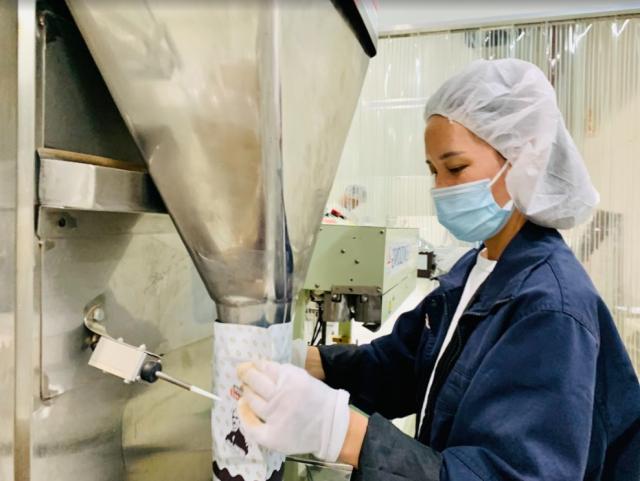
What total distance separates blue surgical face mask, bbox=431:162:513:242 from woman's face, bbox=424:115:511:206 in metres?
0.01

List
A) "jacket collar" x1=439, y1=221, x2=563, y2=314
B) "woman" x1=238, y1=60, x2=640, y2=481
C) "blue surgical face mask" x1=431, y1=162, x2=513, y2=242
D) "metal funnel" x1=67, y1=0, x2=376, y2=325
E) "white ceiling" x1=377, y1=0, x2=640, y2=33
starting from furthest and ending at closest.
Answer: "white ceiling" x1=377, y1=0, x2=640, y2=33 < "blue surgical face mask" x1=431, y1=162, x2=513, y2=242 < "jacket collar" x1=439, y1=221, x2=563, y2=314 < "woman" x1=238, y1=60, x2=640, y2=481 < "metal funnel" x1=67, y1=0, x2=376, y2=325

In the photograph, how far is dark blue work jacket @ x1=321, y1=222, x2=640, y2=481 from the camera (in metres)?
0.60

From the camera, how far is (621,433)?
2.49ft

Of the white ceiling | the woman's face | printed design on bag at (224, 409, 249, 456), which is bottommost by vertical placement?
printed design on bag at (224, 409, 249, 456)

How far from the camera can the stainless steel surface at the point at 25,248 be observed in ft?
1.73

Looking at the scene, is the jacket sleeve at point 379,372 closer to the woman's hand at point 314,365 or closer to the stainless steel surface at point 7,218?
the woman's hand at point 314,365

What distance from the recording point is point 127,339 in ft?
2.38

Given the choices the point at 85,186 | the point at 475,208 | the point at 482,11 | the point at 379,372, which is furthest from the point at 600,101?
the point at 85,186

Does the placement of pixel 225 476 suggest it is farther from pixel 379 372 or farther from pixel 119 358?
pixel 379 372

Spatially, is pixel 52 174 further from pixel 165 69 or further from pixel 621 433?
A: pixel 621 433

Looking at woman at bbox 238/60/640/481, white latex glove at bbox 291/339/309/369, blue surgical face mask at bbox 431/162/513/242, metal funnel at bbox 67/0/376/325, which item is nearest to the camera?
metal funnel at bbox 67/0/376/325

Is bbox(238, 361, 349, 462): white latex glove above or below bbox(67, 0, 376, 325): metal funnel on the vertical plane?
below

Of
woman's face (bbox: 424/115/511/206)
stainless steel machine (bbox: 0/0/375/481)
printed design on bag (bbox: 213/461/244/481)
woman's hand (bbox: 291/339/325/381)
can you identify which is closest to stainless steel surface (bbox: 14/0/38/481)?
stainless steel machine (bbox: 0/0/375/481)

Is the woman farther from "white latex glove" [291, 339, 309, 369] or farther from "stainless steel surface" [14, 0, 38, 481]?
"stainless steel surface" [14, 0, 38, 481]
